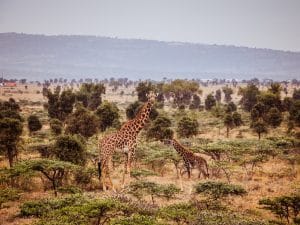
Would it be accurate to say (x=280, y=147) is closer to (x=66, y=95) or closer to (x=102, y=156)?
(x=102, y=156)

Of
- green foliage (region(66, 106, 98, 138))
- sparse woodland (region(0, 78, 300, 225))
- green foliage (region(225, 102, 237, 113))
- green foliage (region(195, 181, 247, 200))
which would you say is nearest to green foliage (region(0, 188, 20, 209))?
sparse woodland (region(0, 78, 300, 225))

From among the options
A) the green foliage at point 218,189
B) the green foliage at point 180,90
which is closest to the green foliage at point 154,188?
the green foliage at point 218,189

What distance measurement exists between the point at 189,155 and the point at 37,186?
9.73 meters

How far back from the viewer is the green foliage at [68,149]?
2791cm

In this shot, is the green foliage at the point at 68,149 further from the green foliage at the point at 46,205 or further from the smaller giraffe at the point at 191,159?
the green foliage at the point at 46,205

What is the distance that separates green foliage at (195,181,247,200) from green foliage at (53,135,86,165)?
9298 millimetres

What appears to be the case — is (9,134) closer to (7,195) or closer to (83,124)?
(7,195)

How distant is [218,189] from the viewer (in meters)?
21.9

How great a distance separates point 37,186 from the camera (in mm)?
27250

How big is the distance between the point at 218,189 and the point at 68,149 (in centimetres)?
1056

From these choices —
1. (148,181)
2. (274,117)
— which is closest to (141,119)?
(148,181)

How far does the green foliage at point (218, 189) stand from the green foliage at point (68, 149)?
9298 millimetres

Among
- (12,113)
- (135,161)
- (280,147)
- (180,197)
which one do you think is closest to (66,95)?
(12,113)

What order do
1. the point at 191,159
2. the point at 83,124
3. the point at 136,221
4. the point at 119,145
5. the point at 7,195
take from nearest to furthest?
the point at 136,221
the point at 7,195
the point at 119,145
the point at 191,159
the point at 83,124
